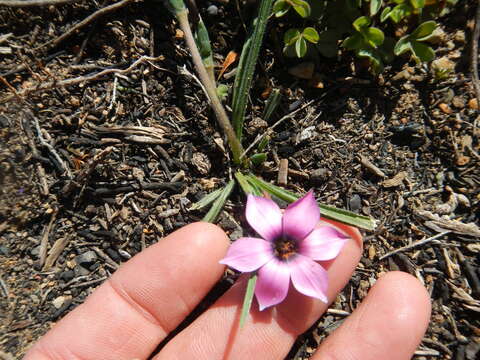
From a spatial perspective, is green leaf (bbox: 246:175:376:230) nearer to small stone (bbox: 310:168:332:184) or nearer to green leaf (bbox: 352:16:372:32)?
small stone (bbox: 310:168:332:184)

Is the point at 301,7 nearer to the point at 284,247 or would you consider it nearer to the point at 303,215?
the point at 303,215

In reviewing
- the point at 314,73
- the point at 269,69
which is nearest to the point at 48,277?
the point at 269,69

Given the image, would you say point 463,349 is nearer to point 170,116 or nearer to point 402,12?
point 402,12

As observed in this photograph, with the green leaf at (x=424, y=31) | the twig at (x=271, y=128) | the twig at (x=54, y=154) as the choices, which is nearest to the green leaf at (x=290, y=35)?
the twig at (x=271, y=128)

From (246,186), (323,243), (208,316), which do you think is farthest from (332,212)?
(208,316)

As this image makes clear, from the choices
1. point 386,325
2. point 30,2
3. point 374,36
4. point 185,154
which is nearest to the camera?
point 386,325

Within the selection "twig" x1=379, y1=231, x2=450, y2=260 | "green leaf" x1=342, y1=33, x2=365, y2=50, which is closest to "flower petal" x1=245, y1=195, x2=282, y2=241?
"twig" x1=379, y1=231, x2=450, y2=260

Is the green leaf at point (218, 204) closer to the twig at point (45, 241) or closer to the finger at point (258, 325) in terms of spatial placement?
the finger at point (258, 325)
